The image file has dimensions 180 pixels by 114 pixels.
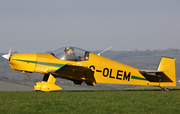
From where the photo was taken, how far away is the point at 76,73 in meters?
13.1

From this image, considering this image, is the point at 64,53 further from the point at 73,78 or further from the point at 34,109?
the point at 34,109

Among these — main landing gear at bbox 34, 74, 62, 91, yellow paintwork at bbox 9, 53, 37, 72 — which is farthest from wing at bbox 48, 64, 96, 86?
yellow paintwork at bbox 9, 53, 37, 72

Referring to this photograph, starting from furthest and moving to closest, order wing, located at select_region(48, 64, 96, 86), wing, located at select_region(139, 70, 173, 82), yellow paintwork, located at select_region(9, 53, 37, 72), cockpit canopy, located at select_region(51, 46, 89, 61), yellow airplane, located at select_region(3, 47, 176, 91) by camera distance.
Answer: wing, located at select_region(139, 70, 173, 82) < cockpit canopy, located at select_region(51, 46, 89, 61) < yellow paintwork, located at select_region(9, 53, 37, 72) < yellow airplane, located at select_region(3, 47, 176, 91) < wing, located at select_region(48, 64, 96, 86)

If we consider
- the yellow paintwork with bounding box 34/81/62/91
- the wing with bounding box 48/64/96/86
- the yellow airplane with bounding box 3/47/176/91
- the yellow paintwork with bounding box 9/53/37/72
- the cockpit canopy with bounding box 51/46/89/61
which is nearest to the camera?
the wing with bounding box 48/64/96/86

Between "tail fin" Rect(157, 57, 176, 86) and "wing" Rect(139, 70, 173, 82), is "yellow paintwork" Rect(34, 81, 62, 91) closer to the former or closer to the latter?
"wing" Rect(139, 70, 173, 82)

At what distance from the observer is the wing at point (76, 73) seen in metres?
12.6

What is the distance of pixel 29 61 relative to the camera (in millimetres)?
13242

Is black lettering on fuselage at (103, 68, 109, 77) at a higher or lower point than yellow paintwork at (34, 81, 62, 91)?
higher

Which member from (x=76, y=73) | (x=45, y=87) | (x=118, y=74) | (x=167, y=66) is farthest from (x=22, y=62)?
(x=167, y=66)

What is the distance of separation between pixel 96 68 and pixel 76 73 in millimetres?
1227

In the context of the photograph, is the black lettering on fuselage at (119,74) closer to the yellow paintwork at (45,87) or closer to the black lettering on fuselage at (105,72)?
the black lettering on fuselage at (105,72)

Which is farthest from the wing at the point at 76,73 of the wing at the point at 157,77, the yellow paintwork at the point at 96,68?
the wing at the point at 157,77

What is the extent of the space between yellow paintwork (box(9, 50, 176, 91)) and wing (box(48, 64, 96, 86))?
0.11 meters

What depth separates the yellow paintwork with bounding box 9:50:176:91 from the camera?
13.2m
